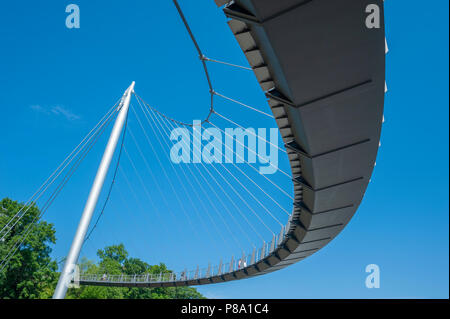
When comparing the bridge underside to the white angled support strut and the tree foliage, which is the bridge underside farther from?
the tree foliage

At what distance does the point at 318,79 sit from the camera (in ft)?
22.6

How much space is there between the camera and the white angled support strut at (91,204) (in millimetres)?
14656

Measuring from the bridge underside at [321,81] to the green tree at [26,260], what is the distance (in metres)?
29.9

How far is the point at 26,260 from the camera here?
32.5 m

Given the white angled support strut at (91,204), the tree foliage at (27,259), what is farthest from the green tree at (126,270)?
the white angled support strut at (91,204)

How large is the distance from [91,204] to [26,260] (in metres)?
21.0

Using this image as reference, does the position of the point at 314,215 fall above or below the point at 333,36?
below

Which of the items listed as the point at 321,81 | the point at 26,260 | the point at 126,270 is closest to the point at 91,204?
the point at 321,81

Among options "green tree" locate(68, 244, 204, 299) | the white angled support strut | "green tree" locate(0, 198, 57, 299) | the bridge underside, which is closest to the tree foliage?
"green tree" locate(0, 198, 57, 299)

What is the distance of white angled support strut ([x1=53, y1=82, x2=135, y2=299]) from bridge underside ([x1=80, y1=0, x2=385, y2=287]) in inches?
436

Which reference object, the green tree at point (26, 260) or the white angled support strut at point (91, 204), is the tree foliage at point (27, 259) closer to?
the green tree at point (26, 260)
